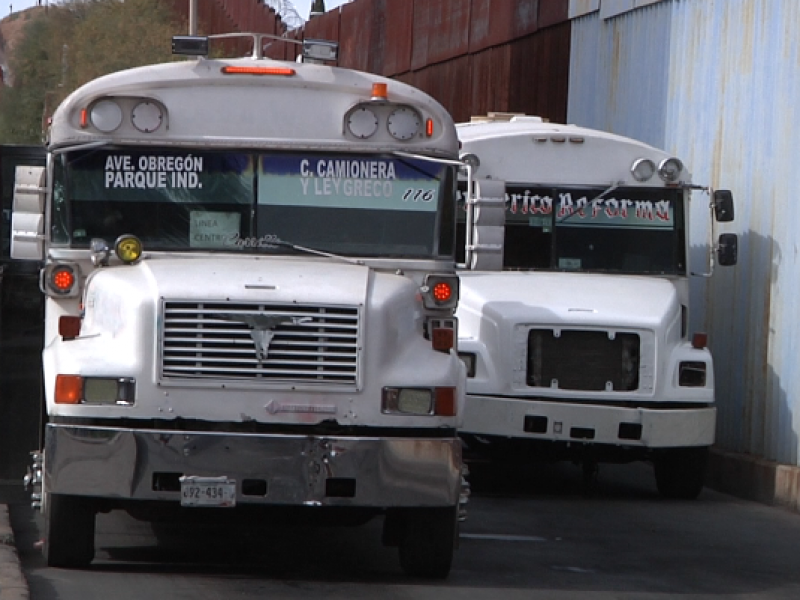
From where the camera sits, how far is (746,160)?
17750mm

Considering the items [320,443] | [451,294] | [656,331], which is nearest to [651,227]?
[656,331]

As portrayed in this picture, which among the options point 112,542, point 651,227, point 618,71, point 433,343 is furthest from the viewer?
point 618,71

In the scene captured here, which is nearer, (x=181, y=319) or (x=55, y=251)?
(x=181, y=319)

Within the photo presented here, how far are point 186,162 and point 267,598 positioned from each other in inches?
108

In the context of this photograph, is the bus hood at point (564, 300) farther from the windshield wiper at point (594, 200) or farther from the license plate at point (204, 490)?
the license plate at point (204, 490)

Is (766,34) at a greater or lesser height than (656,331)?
greater

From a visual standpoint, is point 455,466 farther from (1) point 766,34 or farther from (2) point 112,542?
(1) point 766,34

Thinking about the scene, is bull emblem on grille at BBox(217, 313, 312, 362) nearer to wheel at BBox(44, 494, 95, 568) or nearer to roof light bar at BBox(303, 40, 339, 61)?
wheel at BBox(44, 494, 95, 568)

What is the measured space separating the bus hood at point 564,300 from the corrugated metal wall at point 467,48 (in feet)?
34.5

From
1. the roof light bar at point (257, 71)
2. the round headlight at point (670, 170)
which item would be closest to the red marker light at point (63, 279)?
the roof light bar at point (257, 71)

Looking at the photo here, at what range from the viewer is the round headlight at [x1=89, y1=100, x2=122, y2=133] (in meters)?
10.6

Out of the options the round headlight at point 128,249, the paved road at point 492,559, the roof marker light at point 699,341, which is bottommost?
the paved road at point 492,559

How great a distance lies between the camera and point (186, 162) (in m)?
10.6

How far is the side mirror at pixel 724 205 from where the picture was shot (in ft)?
52.5
